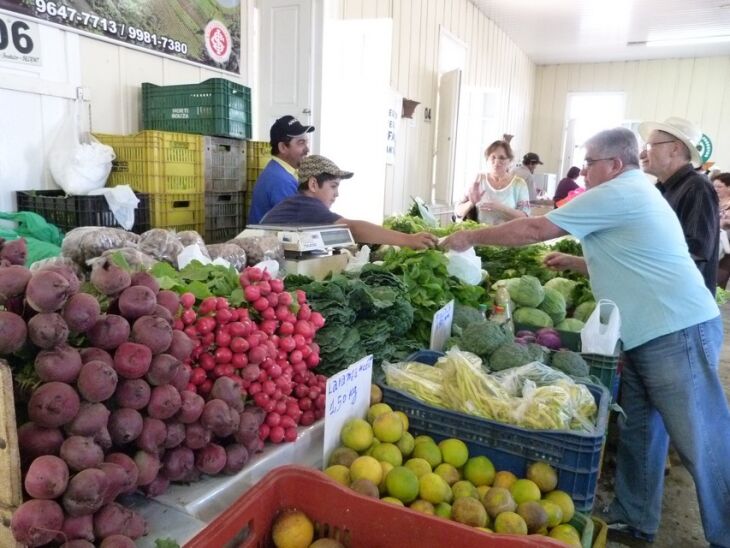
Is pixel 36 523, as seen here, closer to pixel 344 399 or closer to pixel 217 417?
pixel 217 417

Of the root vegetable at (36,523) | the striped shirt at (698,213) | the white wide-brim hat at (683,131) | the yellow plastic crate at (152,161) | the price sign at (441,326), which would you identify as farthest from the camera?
the yellow plastic crate at (152,161)

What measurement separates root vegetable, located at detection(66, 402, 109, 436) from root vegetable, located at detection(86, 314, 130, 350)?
0.31 feet

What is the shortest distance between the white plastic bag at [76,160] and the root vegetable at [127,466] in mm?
2475

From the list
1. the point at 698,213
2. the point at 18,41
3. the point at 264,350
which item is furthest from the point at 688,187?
the point at 18,41

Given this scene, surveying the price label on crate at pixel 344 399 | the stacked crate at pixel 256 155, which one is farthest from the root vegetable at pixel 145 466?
the stacked crate at pixel 256 155

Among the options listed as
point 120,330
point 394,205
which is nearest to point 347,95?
point 394,205

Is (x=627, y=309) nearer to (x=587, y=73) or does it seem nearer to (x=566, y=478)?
(x=566, y=478)

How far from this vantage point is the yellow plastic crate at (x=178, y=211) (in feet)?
10.2

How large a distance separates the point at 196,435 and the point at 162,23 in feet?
10.9

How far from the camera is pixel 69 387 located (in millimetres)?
755

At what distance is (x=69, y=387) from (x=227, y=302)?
488 millimetres

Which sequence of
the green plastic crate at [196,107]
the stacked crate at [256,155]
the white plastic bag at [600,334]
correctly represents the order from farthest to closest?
the stacked crate at [256,155]
the green plastic crate at [196,107]
the white plastic bag at [600,334]

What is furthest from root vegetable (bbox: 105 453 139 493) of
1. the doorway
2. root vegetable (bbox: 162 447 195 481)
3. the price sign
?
the doorway

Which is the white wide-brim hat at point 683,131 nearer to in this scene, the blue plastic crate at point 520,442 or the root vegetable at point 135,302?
the blue plastic crate at point 520,442
